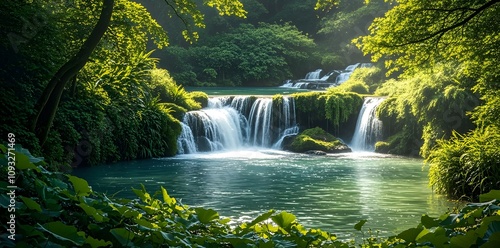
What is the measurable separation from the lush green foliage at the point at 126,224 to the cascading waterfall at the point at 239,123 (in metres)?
19.2

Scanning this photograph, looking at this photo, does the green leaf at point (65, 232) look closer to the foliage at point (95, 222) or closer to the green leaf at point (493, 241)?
the foliage at point (95, 222)

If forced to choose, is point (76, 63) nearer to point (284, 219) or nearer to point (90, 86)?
point (90, 86)

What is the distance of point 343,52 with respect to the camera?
43.8 metres

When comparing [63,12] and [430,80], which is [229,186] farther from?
[430,80]

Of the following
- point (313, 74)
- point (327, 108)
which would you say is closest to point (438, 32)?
point (327, 108)

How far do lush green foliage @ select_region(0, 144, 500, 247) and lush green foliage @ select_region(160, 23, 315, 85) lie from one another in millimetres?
36296

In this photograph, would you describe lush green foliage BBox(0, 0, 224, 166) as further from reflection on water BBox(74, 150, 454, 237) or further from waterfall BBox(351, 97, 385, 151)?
waterfall BBox(351, 97, 385, 151)

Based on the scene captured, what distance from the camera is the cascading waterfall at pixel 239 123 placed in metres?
23.0

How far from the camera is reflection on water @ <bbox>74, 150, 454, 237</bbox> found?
1069cm

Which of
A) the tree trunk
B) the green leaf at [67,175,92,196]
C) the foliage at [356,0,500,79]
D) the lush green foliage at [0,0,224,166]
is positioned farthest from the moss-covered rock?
the green leaf at [67,175,92,196]

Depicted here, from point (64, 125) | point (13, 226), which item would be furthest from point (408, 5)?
point (64, 125)

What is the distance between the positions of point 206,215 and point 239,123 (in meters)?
21.1

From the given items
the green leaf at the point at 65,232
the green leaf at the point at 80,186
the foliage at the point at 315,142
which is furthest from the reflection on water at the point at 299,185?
the green leaf at the point at 65,232

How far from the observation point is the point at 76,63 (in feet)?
34.4
